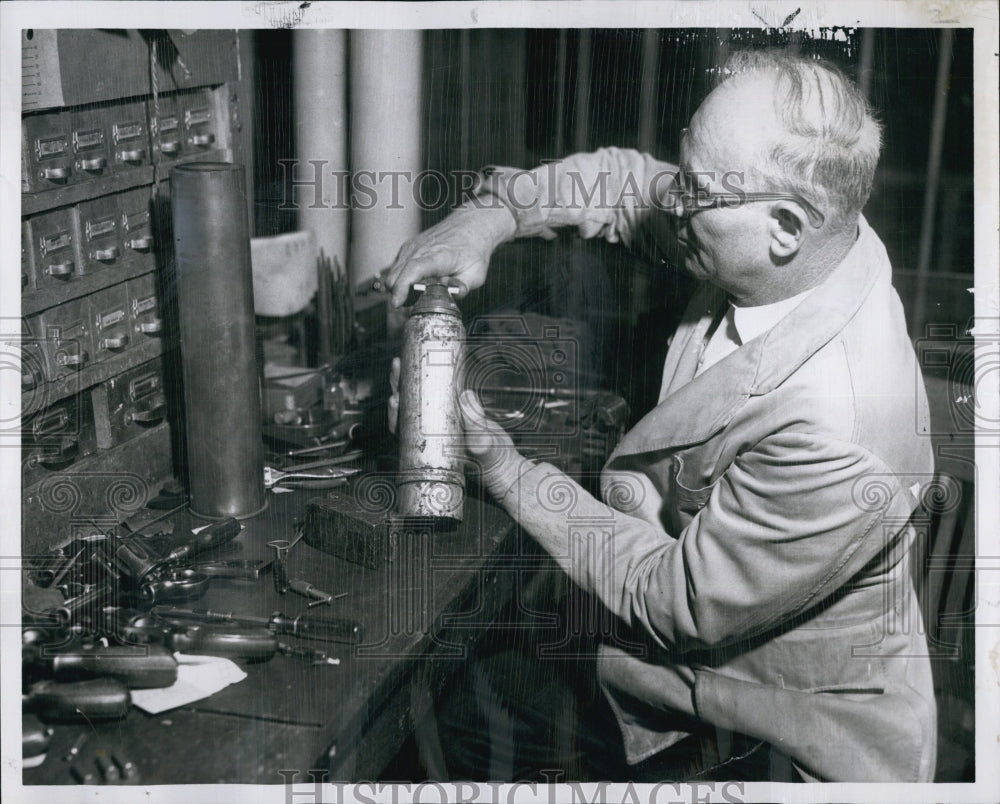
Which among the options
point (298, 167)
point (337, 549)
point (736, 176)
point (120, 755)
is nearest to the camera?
point (120, 755)

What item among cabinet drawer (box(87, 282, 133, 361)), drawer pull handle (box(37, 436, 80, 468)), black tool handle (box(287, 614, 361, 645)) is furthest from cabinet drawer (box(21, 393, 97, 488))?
black tool handle (box(287, 614, 361, 645))

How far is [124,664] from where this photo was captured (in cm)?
147

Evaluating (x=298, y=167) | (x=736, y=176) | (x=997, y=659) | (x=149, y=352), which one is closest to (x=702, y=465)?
(x=736, y=176)

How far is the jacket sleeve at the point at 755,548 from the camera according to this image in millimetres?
1548

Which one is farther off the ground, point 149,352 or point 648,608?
point 149,352

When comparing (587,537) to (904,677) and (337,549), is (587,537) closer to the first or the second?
(337,549)

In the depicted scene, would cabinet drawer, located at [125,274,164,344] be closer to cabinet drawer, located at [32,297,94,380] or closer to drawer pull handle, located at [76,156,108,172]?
cabinet drawer, located at [32,297,94,380]

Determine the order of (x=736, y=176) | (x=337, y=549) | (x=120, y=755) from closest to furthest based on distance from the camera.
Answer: (x=120, y=755) → (x=736, y=176) → (x=337, y=549)

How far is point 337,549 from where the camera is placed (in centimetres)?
171

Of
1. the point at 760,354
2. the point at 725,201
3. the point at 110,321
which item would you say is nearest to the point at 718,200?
the point at 725,201

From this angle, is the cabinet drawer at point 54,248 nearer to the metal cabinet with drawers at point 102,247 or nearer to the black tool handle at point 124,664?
the metal cabinet with drawers at point 102,247

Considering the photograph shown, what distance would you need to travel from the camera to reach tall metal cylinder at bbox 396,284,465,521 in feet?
5.63

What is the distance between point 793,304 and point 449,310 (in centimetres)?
60

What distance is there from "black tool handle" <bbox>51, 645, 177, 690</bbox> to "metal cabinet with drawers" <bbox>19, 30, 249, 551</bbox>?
276 millimetres
